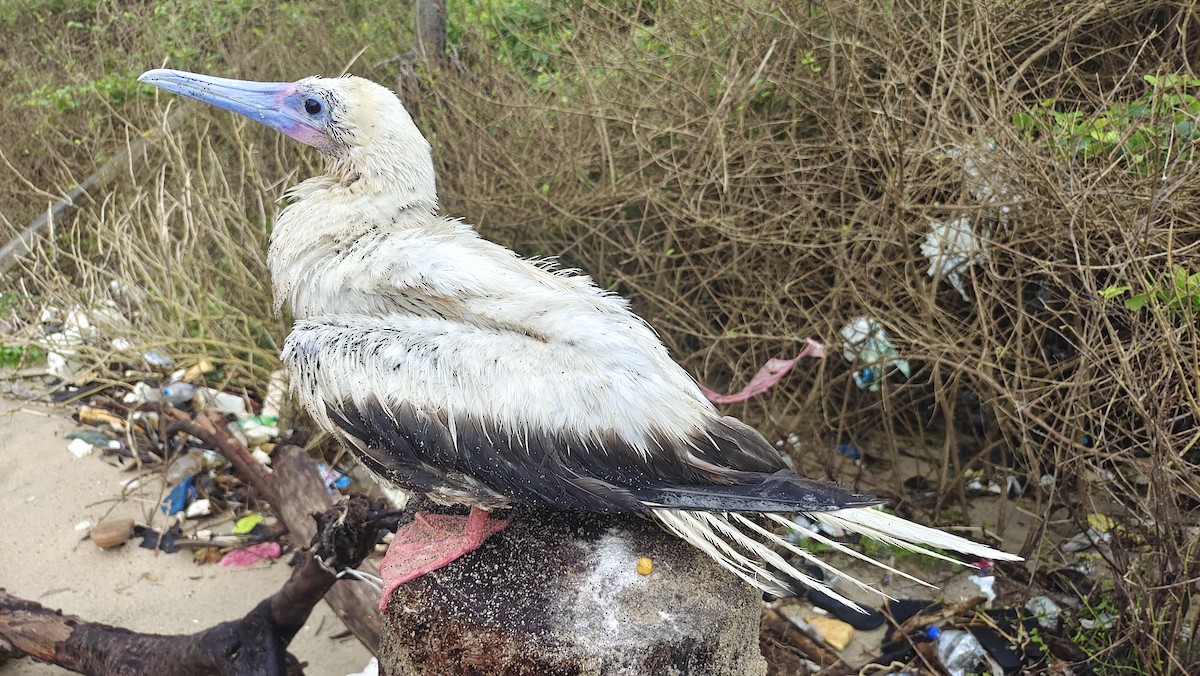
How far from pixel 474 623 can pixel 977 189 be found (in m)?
2.56

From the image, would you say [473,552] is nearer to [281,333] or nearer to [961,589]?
[961,589]

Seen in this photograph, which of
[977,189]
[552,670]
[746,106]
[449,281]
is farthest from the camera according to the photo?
[746,106]

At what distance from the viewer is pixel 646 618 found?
218cm

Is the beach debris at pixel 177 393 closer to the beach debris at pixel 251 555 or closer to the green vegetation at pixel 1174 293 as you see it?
the beach debris at pixel 251 555

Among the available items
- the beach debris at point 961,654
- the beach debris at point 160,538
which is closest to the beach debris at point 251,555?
the beach debris at point 160,538

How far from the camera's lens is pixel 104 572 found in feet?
12.7

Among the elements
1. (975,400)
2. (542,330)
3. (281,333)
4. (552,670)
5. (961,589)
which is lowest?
(961,589)

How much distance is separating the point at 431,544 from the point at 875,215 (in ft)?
7.52

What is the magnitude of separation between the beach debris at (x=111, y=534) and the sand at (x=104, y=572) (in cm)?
4

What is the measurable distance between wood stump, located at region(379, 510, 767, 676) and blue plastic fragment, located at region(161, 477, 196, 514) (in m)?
2.38

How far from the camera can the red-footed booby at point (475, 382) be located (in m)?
2.13

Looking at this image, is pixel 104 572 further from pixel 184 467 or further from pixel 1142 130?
pixel 1142 130

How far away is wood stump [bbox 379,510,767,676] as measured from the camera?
84.5 inches

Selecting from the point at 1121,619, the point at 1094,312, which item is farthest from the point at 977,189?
the point at 1121,619
